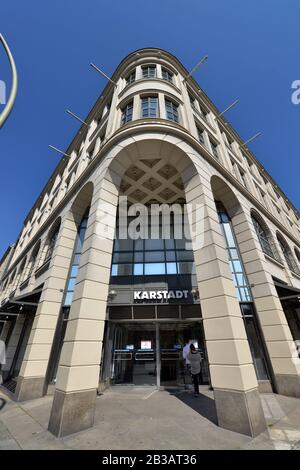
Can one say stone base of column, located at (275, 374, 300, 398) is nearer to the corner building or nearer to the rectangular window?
the corner building

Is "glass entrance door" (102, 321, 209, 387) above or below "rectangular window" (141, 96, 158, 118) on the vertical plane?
below

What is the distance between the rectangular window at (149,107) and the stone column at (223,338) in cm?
651

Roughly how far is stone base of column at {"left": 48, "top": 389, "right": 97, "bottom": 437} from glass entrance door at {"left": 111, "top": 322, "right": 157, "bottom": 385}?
496 centimetres

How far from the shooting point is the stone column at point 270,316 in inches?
333

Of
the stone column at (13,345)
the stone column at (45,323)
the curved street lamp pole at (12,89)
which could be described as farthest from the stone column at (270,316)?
the stone column at (13,345)

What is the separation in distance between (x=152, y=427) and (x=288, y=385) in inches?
252

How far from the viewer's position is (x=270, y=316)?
9.50 m

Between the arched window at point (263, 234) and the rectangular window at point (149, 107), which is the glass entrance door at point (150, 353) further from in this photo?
the rectangular window at point (149, 107)

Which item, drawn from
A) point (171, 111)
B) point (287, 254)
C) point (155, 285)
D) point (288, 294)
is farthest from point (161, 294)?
point (287, 254)

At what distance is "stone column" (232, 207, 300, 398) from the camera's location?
845cm

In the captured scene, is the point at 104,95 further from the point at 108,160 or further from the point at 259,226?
the point at 259,226

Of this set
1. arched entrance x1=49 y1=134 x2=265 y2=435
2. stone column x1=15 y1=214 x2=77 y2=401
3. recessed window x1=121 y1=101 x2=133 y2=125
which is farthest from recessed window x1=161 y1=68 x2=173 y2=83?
stone column x1=15 y1=214 x2=77 y2=401

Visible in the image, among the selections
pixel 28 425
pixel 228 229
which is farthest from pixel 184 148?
pixel 28 425

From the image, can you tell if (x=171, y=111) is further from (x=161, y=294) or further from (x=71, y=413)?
(x=71, y=413)
